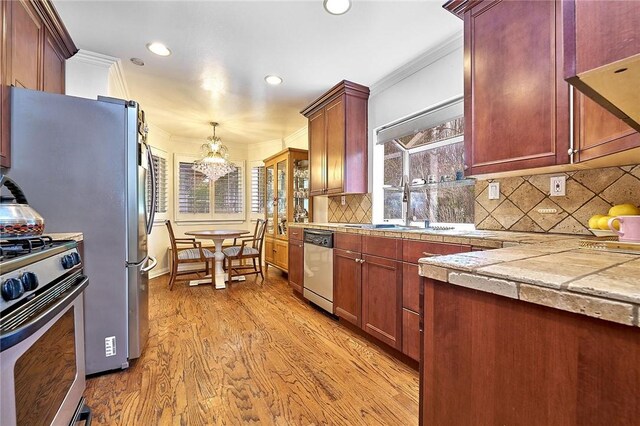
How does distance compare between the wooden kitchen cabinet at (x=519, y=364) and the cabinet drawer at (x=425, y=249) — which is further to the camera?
the cabinet drawer at (x=425, y=249)

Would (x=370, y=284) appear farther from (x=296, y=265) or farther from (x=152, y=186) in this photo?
(x=152, y=186)

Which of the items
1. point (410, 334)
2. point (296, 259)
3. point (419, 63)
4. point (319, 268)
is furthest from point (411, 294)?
point (419, 63)

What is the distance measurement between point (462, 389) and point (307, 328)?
79.4 inches

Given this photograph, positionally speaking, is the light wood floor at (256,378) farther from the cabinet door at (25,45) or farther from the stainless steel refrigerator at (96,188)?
the cabinet door at (25,45)

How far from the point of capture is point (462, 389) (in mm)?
685

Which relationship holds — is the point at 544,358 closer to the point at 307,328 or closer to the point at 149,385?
the point at 149,385

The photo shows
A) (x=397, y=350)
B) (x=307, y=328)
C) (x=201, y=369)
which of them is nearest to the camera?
(x=201, y=369)

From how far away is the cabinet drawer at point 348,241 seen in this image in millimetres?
2362

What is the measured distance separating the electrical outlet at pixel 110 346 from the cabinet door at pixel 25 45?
63.8 inches

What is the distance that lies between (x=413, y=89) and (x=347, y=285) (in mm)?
1897

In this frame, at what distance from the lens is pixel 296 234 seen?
3424mm

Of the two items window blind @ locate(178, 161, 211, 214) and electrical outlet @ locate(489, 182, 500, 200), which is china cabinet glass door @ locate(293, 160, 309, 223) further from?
electrical outlet @ locate(489, 182, 500, 200)

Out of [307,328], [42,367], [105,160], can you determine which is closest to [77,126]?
[105,160]

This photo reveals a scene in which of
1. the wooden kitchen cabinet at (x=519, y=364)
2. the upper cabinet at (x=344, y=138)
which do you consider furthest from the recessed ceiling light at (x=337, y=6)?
the wooden kitchen cabinet at (x=519, y=364)
